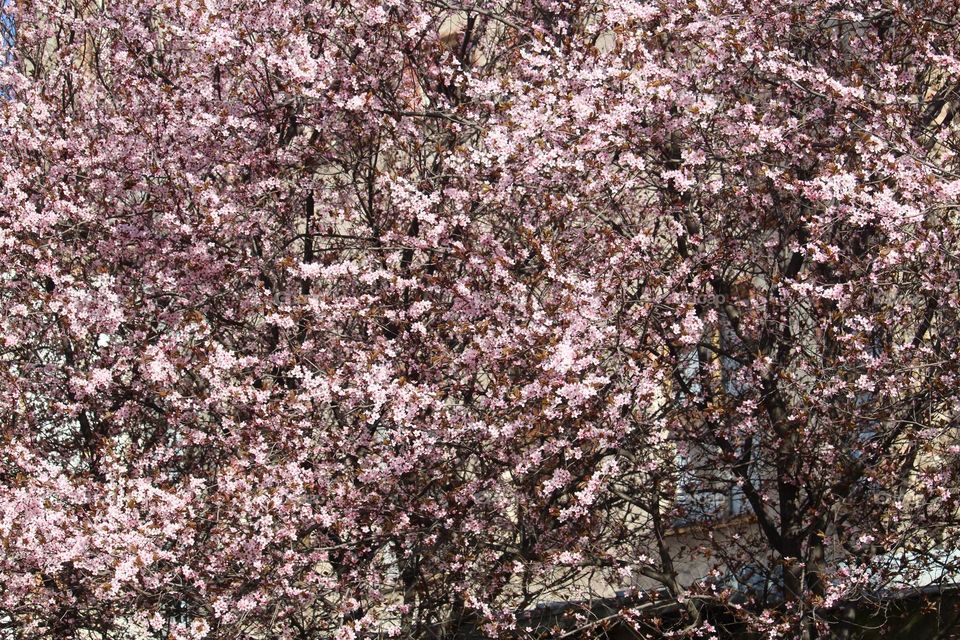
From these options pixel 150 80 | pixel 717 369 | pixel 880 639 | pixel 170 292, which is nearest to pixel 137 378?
pixel 170 292

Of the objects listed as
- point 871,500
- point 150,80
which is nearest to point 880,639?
point 871,500

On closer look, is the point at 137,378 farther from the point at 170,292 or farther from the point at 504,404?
the point at 504,404

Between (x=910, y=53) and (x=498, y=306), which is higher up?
(x=910, y=53)

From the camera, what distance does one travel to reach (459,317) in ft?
27.1

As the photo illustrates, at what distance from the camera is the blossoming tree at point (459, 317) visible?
750 centimetres

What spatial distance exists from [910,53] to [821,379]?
313cm

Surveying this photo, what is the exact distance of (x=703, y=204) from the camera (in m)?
9.46

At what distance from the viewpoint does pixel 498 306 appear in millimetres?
7895

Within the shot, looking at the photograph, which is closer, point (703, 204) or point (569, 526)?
point (569, 526)

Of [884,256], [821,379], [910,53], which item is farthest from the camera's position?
[910,53]

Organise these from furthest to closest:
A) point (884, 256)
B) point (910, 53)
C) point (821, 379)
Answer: point (910, 53), point (821, 379), point (884, 256)

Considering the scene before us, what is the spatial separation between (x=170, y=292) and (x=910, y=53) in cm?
634

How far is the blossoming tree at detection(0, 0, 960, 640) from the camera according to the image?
7500 millimetres

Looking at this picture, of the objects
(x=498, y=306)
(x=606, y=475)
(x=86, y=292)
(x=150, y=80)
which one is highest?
(x=150, y=80)
